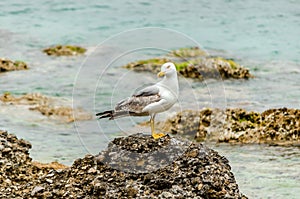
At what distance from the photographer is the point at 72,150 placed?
1248 centimetres

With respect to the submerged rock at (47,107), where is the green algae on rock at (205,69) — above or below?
above

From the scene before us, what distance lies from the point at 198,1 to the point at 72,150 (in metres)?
21.9

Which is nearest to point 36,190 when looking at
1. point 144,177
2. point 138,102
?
point 144,177

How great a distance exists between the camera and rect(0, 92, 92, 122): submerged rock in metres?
15.0

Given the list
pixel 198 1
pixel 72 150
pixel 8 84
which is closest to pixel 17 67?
pixel 8 84

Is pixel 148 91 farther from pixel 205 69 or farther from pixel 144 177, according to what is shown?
pixel 205 69

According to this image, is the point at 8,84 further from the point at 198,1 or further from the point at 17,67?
the point at 198,1

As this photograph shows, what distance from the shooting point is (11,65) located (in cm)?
1975

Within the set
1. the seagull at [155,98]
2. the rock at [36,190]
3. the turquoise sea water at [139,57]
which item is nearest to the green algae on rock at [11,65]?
the turquoise sea water at [139,57]

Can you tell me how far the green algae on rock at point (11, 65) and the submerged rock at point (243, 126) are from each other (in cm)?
720

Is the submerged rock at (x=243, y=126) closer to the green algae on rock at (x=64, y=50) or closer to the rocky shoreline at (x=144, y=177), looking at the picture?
the rocky shoreline at (x=144, y=177)

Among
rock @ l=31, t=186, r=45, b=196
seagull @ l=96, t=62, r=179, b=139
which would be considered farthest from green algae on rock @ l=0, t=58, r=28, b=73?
seagull @ l=96, t=62, r=179, b=139

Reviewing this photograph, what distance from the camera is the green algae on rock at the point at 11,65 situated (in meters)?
19.5

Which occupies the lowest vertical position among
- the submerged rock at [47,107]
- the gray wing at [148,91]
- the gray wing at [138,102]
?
the submerged rock at [47,107]
